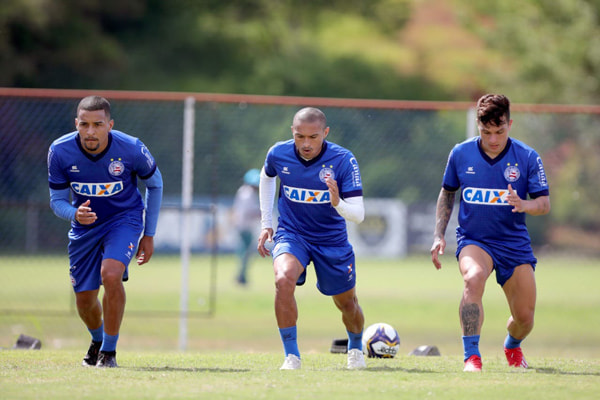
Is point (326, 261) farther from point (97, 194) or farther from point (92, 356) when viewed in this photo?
point (92, 356)

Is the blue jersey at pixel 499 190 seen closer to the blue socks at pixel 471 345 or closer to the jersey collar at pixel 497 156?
the jersey collar at pixel 497 156

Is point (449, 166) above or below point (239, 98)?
below

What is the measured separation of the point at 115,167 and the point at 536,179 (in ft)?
11.8

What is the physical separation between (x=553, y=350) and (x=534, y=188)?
501cm

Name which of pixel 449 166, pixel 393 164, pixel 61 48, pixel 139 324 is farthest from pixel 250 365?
pixel 61 48

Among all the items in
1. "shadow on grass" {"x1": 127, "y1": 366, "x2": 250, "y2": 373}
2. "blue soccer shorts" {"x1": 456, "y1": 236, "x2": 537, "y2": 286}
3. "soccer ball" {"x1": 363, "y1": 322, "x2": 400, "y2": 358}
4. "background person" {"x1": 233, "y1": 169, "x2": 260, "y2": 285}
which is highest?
"background person" {"x1": 233, "y1": 169, "x2": 260, "y2": 285}

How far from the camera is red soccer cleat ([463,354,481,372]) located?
260 inches

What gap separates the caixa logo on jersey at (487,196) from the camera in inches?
272

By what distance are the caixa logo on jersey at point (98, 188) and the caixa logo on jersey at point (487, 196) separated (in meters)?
3.02

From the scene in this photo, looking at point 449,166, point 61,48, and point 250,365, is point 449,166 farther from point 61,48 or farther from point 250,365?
point 61,48

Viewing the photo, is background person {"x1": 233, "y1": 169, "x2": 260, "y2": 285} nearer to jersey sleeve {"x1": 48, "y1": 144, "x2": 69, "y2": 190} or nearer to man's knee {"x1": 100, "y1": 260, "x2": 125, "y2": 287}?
jersey sleeve {"x1": 48, "y1": 144, "x2": 69, "y2": 190}

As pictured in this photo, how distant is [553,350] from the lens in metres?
11.1

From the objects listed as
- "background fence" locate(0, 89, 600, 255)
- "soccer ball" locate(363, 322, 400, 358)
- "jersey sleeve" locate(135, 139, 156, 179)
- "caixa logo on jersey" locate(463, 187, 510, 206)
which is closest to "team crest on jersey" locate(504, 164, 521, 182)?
"caixa logo on jersey" locate(463, 187, 510, 206)

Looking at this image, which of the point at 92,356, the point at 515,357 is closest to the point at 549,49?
Result: the point at 515,357
